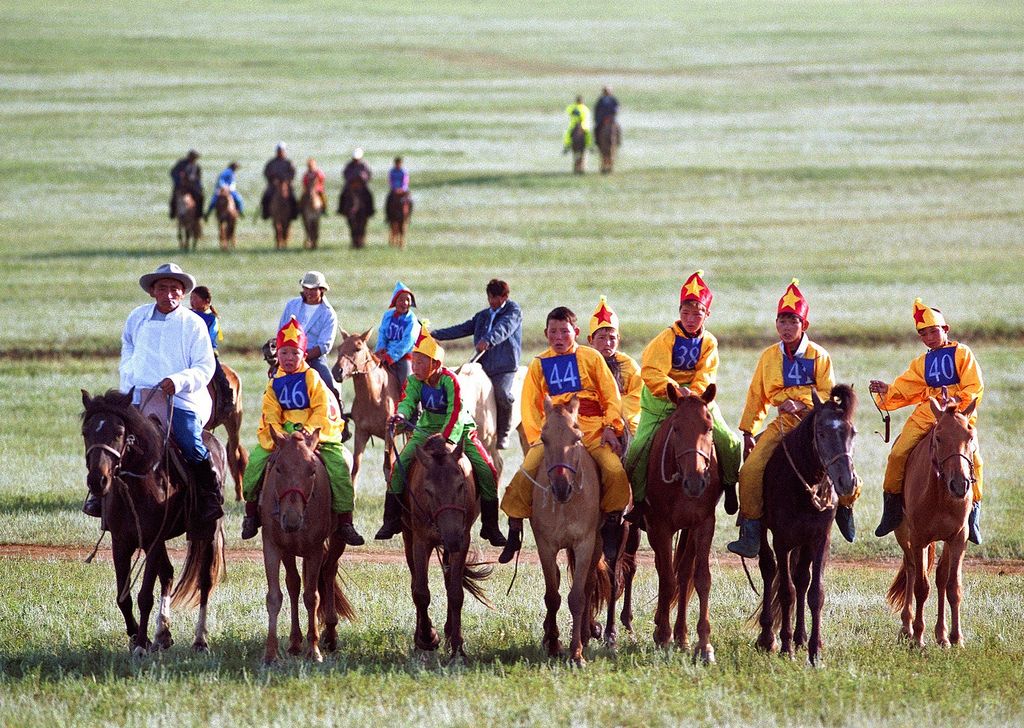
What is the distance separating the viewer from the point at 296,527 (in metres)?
10.4

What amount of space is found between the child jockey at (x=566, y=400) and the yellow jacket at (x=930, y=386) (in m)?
2.29

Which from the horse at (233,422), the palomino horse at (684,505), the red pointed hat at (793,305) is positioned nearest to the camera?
the palomino horse at (684,505)

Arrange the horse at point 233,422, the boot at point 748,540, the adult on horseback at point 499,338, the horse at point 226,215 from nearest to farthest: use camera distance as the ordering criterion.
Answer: the boot at point 748,540 → the adult on horseback at point 499,338 → the horse at point 233,422 → the horse at point 226,215

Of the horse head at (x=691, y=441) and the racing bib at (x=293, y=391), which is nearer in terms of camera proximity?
the horse head at (x=691, y=441)

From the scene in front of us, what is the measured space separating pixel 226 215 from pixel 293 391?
26003 millimetres

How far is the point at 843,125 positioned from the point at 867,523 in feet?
146

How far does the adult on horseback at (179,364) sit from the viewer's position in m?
11.4

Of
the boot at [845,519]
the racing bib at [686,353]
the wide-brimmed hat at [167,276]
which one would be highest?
the wide-brimmed hat at [167,276]

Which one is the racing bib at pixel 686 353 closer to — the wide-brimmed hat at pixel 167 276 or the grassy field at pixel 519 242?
the grassy field at pixel 519 242

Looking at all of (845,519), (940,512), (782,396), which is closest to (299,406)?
(782,396)

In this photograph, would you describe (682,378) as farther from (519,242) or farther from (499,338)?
(519,242)

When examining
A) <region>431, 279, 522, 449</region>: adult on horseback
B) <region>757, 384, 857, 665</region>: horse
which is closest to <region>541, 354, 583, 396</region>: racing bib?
<region>757, 384, 857, 665</region>: horse

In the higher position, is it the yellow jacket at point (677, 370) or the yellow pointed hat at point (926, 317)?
the yellow pointed hat at point (926, 317)

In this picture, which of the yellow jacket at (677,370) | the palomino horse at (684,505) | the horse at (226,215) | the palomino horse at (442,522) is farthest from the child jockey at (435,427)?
the horse at (226,215)
